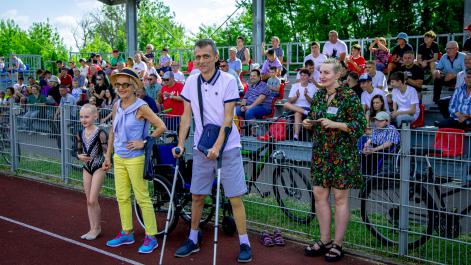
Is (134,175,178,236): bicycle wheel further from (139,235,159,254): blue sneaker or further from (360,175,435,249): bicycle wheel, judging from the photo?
(360,175,435,249): bicycle wheel

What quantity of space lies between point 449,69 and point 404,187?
624 centimetres

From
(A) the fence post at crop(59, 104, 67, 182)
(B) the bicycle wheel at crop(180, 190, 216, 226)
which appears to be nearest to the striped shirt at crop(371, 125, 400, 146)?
(B) the bicycle wheel at crop(180, 190, 216, 226)

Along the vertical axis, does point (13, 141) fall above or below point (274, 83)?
below

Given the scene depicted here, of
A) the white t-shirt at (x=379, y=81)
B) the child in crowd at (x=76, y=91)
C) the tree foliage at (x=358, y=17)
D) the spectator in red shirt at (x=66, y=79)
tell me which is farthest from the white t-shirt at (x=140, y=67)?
the tree foliage at (x=358, y=17)

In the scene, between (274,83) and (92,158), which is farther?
(274,83)

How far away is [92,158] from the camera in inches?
269

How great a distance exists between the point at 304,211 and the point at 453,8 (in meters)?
26.5

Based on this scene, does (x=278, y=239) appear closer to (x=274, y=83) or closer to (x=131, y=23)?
(x=274, y=83)

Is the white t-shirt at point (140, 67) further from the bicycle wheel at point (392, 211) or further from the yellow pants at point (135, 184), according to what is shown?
the bicycle wheel at point (392, 211)

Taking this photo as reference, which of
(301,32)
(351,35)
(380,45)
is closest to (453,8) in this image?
(351,35)

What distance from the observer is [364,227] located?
21.3ft

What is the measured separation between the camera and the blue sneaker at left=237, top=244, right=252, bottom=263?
598 cm

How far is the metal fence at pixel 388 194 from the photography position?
5625mm

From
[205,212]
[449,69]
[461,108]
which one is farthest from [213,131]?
[449,69]
